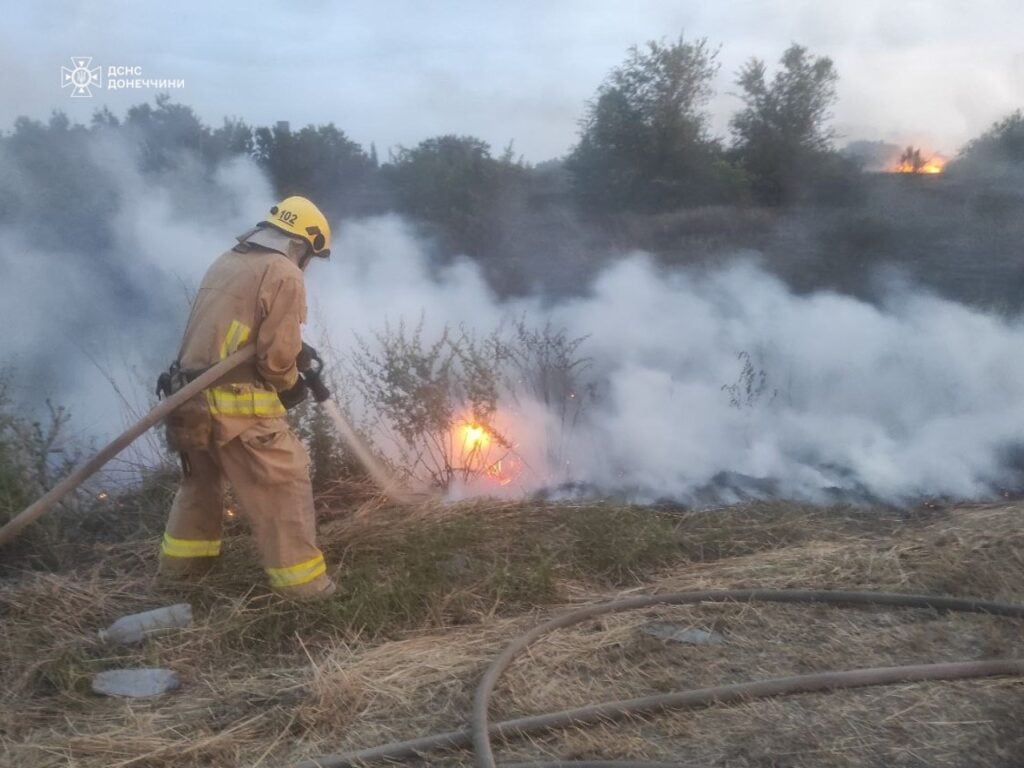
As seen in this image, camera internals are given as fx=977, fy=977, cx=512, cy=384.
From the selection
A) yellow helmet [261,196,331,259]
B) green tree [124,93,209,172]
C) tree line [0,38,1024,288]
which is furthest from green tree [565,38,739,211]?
yellow helmet [261,196,331,259]

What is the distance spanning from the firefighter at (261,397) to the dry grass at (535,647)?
0.26 m

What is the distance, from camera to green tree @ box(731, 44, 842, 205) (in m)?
12.8

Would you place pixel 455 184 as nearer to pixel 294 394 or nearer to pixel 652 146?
pixel 652 146

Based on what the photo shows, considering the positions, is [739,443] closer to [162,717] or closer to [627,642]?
[627,642]

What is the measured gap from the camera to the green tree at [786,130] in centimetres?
1284

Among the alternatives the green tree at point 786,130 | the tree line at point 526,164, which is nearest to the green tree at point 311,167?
the tree line at point 526,164

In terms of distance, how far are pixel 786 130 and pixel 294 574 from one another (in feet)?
35.5

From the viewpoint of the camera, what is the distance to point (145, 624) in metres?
4.14

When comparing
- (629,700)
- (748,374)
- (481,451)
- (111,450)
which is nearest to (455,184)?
(748,374)

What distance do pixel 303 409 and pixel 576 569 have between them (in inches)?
76.3

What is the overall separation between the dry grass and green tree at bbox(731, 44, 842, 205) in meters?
8.31

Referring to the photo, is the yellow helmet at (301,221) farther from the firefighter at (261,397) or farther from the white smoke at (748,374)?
the white smoke at (748,374)

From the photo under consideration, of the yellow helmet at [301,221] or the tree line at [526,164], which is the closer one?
the yellow helmet at [301,221]

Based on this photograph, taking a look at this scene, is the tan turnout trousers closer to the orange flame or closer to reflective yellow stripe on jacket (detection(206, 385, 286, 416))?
reflective yellow stripe on jacket (detection(206, 385, 286, 416))
